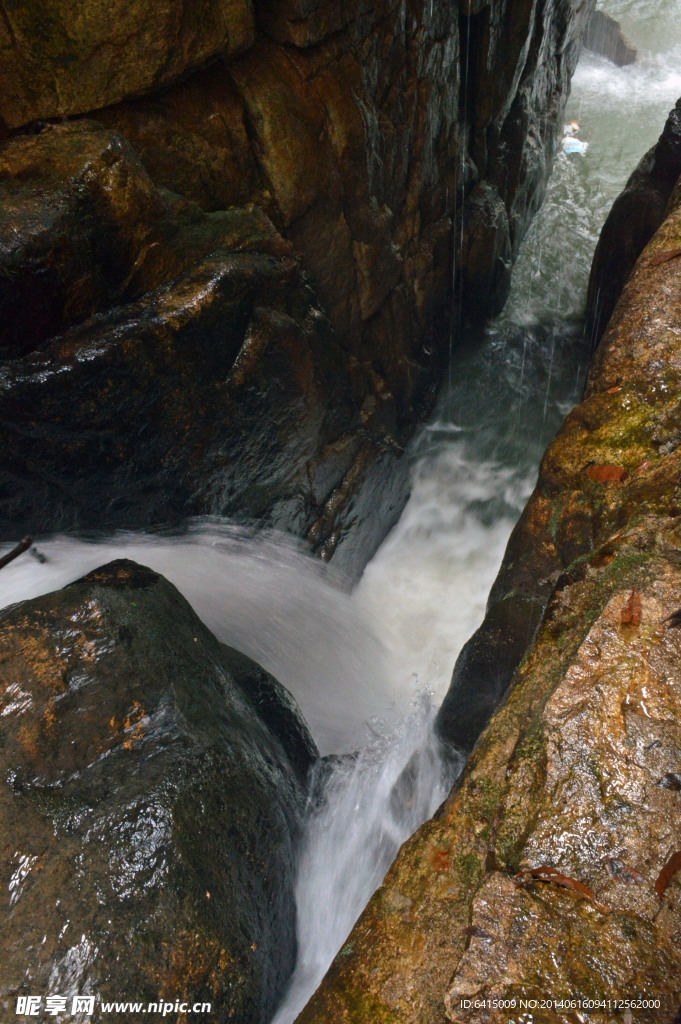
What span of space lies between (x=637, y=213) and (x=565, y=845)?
18.9 feet

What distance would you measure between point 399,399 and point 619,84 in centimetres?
1152

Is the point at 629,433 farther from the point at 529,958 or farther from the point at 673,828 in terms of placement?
the point at 529,958

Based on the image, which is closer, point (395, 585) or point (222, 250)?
point (222, 250)

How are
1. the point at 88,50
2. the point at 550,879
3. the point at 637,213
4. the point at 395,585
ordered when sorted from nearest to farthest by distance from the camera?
the point at 550,879 → the point at 88,50 → the point at 395,585 → the point at 637,213

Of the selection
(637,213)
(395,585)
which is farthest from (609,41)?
(395,585)

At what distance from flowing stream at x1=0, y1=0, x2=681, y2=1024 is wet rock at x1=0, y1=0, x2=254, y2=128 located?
2409 mm

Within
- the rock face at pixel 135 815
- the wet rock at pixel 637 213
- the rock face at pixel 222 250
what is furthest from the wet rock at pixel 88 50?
the wet rock at pixel 637 213

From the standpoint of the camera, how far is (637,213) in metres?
5.91

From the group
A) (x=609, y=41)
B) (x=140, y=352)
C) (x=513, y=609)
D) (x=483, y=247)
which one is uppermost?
(x=609, y=41)

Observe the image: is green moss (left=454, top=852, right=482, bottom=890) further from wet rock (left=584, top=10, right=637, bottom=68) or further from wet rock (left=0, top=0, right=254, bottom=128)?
wet rock (left=584, top=10, right=637, bottom=68)

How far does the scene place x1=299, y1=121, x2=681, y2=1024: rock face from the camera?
5.18 feet

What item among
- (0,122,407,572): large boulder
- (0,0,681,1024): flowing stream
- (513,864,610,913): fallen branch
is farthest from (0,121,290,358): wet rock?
(513,864,610,913): fallen branch

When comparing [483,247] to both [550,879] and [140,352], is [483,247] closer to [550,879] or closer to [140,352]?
[140,352]

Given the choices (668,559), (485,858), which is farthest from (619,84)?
(485,858)
